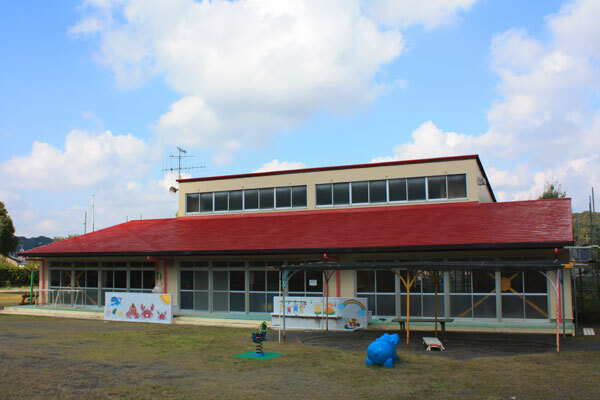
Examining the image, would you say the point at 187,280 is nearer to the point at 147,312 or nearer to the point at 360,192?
the point at 147,312

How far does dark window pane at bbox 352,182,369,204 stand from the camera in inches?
963

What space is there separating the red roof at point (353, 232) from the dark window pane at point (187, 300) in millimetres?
2179

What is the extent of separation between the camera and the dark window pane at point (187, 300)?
73.6ft

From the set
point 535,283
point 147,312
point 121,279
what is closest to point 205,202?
point 121,279

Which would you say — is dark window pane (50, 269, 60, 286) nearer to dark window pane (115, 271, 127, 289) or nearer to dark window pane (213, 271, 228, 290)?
dark window pane (115, 271, 127, 289)

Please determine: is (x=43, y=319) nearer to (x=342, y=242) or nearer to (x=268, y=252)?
(x=268, y=252)

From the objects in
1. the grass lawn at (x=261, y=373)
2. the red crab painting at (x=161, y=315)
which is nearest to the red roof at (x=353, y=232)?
the red crab painting at (x=161, y=315)

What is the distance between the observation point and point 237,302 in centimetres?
2169

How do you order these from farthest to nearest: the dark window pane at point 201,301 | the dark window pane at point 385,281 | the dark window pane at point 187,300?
the dark window pane at point 187,300, the dark window pane at point 201,301, the dark window pane at point 385,281

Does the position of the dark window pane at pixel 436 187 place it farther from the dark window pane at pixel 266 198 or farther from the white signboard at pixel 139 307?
the white signboard at pixel 139 307

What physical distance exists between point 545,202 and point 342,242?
367 inches

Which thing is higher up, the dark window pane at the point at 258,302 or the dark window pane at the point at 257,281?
the dark window pane at the point at 257,281

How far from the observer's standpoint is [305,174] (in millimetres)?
25516

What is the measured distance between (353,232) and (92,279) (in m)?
12.6
